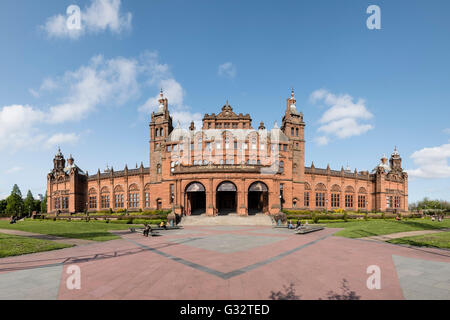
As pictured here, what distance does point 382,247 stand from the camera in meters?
16.2

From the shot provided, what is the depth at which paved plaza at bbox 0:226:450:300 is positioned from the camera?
7781 millimetres

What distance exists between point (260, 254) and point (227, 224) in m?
21.1

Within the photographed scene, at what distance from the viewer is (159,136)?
52969 mm

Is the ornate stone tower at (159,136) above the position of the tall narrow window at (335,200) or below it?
above

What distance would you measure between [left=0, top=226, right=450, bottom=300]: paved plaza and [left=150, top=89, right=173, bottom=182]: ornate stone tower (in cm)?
3644

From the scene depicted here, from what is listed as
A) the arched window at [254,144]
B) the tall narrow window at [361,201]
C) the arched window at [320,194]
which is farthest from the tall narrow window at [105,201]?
the tall narrow window at [361,201]

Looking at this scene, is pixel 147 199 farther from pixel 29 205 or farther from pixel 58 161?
pixel 29 205

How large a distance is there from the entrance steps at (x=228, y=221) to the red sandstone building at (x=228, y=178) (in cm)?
262

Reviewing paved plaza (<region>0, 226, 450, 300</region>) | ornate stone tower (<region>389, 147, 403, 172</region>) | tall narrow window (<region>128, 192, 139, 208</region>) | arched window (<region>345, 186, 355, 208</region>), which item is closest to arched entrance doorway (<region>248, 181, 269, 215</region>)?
arched window (<region>345, 186, 355, 208</region>)

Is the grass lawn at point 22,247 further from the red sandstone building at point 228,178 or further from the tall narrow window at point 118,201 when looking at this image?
the tall narrow window at point 118,201

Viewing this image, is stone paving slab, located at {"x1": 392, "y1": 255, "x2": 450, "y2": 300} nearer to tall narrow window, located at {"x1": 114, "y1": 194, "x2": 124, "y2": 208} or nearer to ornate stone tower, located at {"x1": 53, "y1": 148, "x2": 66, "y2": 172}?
tall narrow window, located at {"x1": 114, "y1": 194, "x2": 124, "y2": 208}

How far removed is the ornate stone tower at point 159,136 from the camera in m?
51.2

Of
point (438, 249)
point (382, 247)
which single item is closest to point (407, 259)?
point (382, 247)
